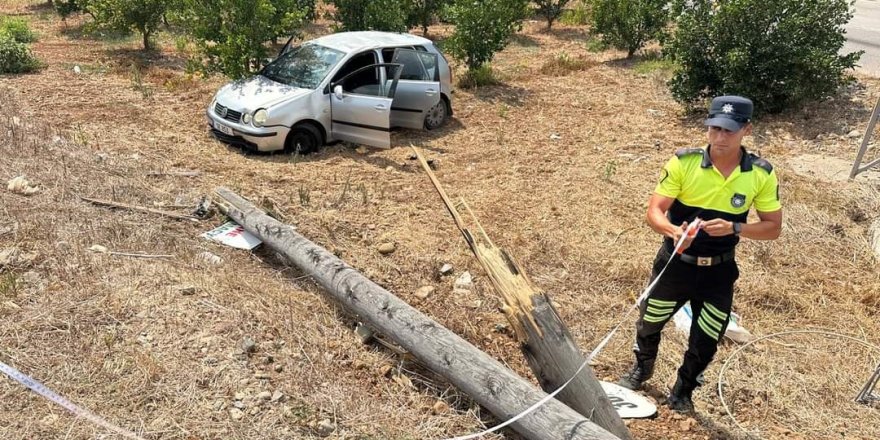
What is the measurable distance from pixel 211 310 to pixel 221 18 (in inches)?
260

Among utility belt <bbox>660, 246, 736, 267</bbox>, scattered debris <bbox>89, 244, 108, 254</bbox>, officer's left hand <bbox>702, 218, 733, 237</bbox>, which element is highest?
officer's left hand <bbox>702, 218, 733, 237</bbox>

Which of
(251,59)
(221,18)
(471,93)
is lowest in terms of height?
(471,93)

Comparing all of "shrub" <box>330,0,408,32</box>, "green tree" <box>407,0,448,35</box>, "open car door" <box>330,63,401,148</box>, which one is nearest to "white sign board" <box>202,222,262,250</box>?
"open car door" <box>330,63,401,148</box>

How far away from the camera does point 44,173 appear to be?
20.3ft

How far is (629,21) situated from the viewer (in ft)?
43.5

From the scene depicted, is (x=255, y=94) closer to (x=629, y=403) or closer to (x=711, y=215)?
(x=629, y=403)

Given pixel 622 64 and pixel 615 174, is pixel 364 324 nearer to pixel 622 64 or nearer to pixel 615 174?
pixel 615 174

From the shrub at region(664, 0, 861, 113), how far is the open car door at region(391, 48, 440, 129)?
13.2 feet

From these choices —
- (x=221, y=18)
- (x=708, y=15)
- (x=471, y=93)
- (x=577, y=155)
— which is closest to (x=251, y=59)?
(x=221, y=18)

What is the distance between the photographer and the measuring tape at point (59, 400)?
9.88 feet

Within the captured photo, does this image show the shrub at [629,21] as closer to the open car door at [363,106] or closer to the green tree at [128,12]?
the open car door at [363,106]

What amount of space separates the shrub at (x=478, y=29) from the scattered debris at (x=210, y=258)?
821 centimetres

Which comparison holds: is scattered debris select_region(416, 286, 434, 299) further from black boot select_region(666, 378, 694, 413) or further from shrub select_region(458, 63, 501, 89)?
shrub select_region(458, 63, 501, 89)

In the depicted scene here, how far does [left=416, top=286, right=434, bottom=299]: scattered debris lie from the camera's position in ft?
15.8
